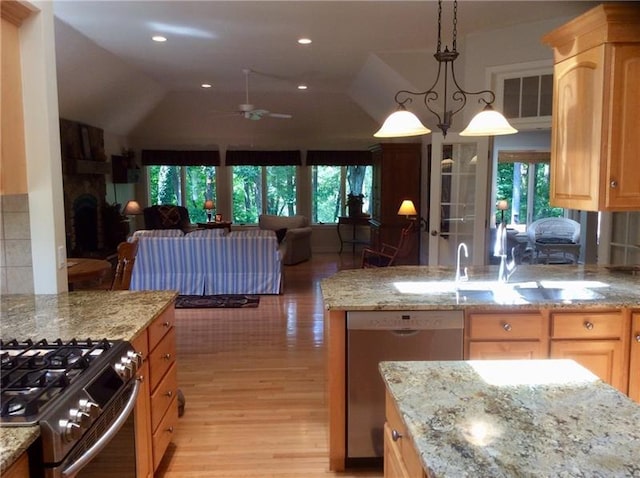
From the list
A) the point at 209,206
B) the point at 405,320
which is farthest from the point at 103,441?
the point at 209,206

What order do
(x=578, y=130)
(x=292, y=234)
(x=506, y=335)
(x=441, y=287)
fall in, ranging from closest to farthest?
(x=506, y=335) < (x=441, y=287) < (x=578, y=130) < (x=292, y=234)

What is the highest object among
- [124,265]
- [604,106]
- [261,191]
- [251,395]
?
[604,106]

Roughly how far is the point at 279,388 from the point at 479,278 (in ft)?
5.27

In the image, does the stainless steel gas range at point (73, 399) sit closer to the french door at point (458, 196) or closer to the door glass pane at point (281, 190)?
the french door at point (458, 196)

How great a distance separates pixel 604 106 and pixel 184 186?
9.33 m

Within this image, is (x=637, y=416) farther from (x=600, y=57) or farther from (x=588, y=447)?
(x=600, y=57)

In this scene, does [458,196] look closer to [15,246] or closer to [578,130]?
[578,130]

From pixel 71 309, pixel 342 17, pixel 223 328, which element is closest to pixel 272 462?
pixel 71 309

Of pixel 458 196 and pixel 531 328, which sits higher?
pixel 458 196

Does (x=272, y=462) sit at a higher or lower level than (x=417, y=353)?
lower

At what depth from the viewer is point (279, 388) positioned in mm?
3527

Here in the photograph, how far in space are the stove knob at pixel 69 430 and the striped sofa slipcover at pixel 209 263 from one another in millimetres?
5007

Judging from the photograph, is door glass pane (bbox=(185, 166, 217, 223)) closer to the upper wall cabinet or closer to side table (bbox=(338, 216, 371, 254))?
side table (bbox=(338, 216, 371, 254))

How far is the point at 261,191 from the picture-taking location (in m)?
10.9
